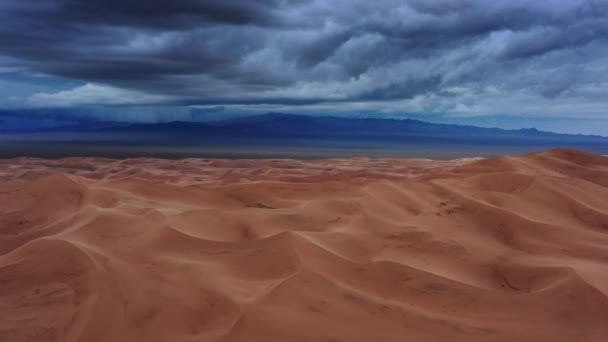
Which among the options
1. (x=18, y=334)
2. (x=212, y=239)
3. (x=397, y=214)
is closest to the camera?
(x=18, y=334)

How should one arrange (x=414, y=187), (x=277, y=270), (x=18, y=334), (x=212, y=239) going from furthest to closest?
(x=414, y=187) < (x=212, y=239) < (x=277, y=270) < (x=18, y=334)

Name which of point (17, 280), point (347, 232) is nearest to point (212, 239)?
point (347, 232)

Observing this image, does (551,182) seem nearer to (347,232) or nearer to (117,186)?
(347,232)

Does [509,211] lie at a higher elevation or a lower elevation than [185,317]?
higher

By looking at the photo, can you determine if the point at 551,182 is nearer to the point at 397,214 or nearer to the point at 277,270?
the point at 397,214

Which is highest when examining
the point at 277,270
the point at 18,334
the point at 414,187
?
the point at 414,187

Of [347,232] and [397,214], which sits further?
[397,214]

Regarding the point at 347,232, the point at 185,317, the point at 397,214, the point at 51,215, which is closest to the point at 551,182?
the point at 397,214
